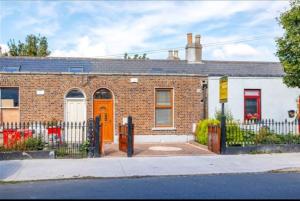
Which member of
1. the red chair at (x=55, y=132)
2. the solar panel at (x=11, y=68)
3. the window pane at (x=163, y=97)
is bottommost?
the red chair at (x=55, y=132)

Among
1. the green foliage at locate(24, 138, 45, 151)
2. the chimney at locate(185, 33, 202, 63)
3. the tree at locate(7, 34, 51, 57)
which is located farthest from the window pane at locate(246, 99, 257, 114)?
the tree at locate(7, 34, 51, 57)

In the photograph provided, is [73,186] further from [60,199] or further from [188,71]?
[188,71]

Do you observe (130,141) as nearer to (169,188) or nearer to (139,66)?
(169,188)

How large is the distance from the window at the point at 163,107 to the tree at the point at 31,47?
24668 millimetres

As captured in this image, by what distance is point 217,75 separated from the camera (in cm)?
2139

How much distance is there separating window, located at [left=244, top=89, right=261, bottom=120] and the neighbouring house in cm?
15

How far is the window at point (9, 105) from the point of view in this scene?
19969mm

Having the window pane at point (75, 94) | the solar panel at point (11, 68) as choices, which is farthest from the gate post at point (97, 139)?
the solar panel at point (11, 68)

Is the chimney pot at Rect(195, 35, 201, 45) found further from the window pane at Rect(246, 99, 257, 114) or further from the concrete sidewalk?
the concrete sidewalk

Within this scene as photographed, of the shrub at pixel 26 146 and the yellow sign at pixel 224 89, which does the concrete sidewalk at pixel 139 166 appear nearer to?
the shrub at pixel 26 146

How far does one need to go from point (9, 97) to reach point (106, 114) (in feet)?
15.0

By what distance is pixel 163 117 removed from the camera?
2144cm

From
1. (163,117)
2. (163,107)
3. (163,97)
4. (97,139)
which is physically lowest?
(97,139)

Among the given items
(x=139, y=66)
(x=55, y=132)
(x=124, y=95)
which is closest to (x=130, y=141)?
(x=55, y=132)
